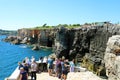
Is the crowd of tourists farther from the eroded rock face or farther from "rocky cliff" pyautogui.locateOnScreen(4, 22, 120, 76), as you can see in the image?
"rocky cliff" pyautogui.locateOnScreen(4, 22, 120, 76)

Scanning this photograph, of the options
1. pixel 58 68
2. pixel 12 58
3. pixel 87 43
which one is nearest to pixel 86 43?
pixel 87 43

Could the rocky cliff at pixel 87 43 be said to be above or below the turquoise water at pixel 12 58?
above

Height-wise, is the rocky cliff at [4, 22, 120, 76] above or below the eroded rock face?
below

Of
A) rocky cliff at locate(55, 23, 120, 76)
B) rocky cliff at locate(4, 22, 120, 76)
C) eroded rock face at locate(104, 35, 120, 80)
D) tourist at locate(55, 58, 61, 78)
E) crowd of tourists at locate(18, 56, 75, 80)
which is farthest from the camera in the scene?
rocky cliff at locate(55, 23, 120, 76)

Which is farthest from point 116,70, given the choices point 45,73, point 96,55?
point 96,55

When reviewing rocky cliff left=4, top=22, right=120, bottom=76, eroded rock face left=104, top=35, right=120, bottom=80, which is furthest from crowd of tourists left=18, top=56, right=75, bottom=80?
rocky cliff left=4, top=22, right=120, bottom=76

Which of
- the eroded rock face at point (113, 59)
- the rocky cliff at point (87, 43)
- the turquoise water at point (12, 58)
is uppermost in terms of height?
the eroded rock face at point (113, 59)

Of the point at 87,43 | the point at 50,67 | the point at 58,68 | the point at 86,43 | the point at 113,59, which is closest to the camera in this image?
the point at 113,59

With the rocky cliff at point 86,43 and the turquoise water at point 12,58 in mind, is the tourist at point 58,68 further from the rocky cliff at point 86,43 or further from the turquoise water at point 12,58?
the rocky cliff at point 86,43

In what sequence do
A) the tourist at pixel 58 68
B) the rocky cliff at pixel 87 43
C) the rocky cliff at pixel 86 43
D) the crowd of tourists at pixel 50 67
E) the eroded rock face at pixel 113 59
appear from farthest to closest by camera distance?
the rocky cliff at pixel 86 43 < the rocky cliff at pixel 87 43 < the tourist at pixel 58 68 < the crowd of tourists at pixel 50 67 < the eroded rock face at pixel 113 59

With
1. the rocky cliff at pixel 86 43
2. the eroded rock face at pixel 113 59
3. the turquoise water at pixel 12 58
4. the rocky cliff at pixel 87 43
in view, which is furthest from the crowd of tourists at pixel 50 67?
the rocky cliff at pixel 86 43

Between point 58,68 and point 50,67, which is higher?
point 58,68

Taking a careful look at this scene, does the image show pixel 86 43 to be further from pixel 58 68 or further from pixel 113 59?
pixel 113 59

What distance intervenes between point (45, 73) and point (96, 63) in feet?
78.3
